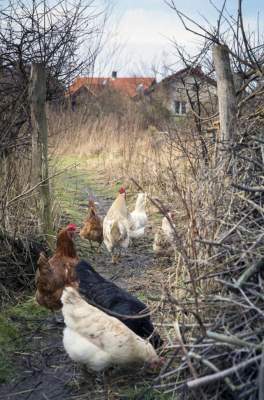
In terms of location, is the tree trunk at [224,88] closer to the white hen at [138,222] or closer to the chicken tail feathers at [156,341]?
the chicken tail feathers at [156,341]

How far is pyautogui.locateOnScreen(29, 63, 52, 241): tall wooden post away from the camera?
707cm

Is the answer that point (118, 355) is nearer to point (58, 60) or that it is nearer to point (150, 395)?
point (150, 395)

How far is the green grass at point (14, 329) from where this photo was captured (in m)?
4.62

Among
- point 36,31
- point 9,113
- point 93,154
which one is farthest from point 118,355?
point 93,154

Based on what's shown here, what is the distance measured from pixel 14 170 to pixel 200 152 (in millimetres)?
2574

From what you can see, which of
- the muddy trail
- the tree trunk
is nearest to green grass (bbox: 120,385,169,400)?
the muddy trail

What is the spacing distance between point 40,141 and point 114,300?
3.22 meters

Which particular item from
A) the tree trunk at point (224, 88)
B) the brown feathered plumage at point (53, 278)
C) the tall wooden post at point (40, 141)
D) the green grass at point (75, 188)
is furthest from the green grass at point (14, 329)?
the green grass at point (75, 188)

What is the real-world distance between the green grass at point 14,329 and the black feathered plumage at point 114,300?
847 mm

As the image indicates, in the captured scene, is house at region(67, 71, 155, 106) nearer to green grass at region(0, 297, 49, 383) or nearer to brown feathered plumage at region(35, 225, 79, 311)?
brown feathered plumage at region(35, 225, 79, 311)

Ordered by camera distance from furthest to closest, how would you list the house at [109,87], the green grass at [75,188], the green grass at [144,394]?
the house at [109,87], the green grass at [75,188], the green grass at [144,394]

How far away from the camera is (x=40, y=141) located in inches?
283

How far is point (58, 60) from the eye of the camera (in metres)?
8.37

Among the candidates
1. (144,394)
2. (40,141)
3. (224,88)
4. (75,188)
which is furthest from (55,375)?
(75,188)
